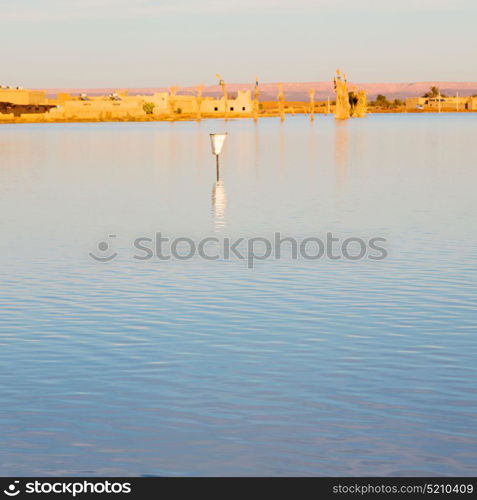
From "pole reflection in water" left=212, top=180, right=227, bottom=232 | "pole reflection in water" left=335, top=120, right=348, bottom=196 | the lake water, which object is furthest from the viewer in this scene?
"pole reflection in water" left=335, top=120, right=348, bottom=196

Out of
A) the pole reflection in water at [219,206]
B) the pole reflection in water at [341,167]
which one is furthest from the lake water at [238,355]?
the pole reflection in water at [341,167]

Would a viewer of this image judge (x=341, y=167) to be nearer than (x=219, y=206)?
No

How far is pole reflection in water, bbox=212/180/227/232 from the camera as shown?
151ft

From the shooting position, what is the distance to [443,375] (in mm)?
17391

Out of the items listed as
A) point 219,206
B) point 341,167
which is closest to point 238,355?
point 219,206

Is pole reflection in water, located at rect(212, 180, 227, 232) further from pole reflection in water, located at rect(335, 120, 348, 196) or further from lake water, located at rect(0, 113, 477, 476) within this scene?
pole reflection in water, located at rect(335, 120, 348, 196)

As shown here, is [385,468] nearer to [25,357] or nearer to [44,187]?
[25,357]

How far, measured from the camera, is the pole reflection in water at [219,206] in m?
46.0

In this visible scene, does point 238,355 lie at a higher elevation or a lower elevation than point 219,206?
higher

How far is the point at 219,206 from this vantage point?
5484cm

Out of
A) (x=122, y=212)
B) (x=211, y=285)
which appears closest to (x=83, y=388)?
(x=211, y=285)

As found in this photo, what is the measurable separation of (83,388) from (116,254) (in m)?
18.1

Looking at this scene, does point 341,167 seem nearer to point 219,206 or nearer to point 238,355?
point 219,206

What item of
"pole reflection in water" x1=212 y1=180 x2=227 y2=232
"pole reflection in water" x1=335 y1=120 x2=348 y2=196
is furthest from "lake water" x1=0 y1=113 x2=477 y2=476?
"pole reflection in water" x1=335 y1=120 x2=348 y2=196
